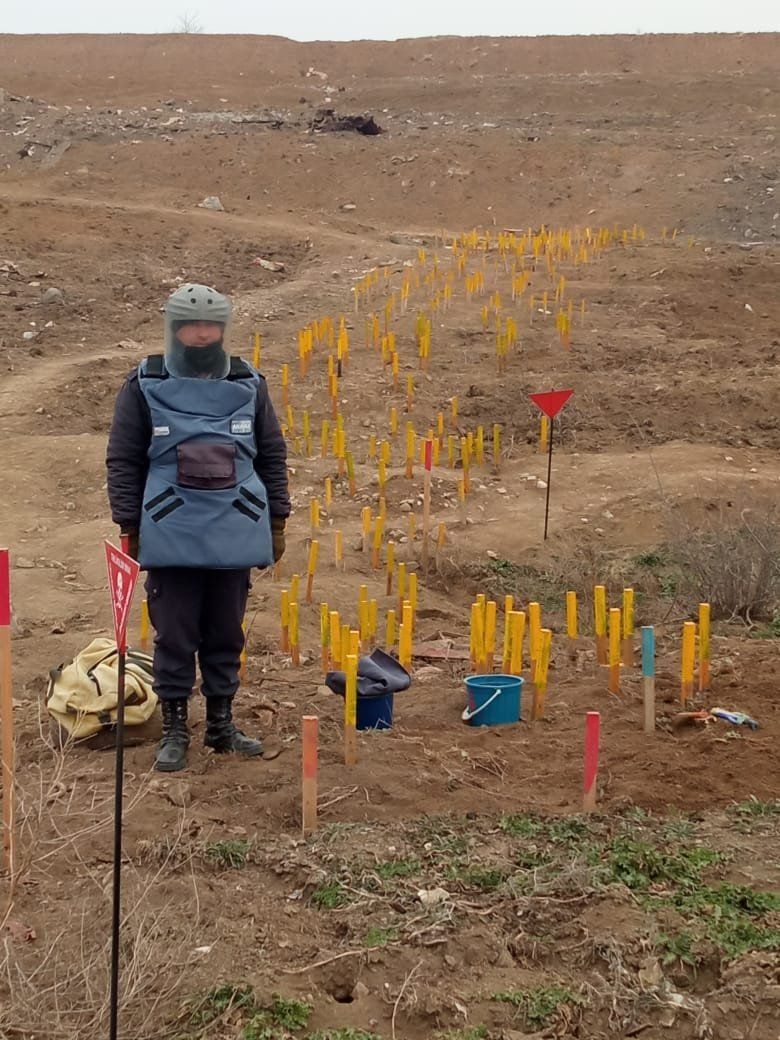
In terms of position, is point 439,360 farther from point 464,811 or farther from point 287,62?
point 287,62

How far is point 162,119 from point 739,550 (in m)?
28.1

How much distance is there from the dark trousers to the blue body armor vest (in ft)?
0.39

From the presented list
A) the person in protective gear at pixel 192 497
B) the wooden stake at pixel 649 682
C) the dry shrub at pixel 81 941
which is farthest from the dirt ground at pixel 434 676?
the person in protective gear at pixel 192 497

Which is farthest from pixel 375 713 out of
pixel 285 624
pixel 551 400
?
pixel 551 400

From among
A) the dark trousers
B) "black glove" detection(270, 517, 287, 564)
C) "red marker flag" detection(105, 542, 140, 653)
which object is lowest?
the dark trousers

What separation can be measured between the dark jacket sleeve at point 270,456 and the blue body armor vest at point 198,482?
113mm

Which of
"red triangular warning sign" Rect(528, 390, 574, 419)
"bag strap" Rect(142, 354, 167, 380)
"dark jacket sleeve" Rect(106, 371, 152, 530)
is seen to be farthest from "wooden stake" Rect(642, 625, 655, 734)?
"red triangular warning sign" Rect(528, 390, 574, 419)

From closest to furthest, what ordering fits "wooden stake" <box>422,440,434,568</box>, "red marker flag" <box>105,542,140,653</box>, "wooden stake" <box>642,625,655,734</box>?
"red marker flag" <box>105,542,140,653</box> < "wooden stake" <box>642,625,655,734</box> < "wooden stake" <box>422,440,434,568</box>

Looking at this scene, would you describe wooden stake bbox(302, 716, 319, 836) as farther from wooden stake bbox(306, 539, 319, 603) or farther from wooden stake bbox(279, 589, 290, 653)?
wooden stake bbox(306, 539, 319, 603)

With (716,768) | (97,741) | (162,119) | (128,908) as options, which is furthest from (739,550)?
(162,119)

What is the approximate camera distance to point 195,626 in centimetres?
418

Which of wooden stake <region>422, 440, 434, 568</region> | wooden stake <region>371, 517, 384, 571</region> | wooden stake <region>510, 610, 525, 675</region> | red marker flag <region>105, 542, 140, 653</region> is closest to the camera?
red marker flag <region>105, 542, 140, 653</region>

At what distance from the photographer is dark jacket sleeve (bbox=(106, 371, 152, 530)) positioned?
4.06 meters

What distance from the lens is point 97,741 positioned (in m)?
4.32
